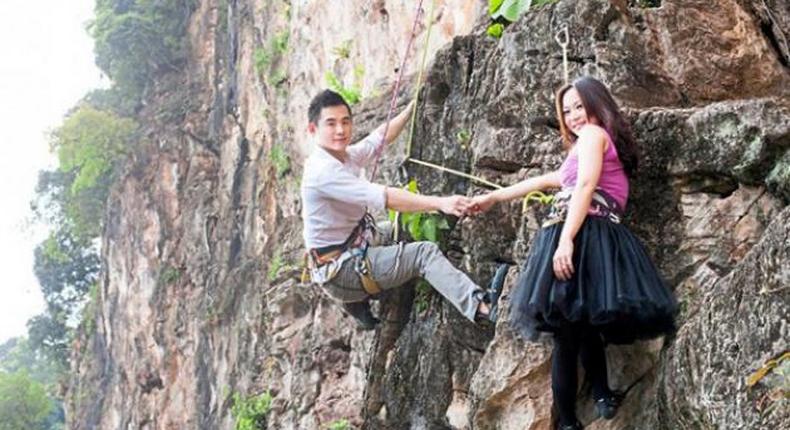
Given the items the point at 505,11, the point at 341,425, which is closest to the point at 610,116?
the point at 505,11

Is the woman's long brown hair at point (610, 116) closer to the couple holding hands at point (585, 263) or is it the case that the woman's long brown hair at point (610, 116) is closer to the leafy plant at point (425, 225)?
the couple holding hands at point (585, 263)

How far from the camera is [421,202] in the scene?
203 inches

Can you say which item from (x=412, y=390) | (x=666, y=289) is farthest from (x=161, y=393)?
(x=666, y=289)

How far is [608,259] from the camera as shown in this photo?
371 centimetres

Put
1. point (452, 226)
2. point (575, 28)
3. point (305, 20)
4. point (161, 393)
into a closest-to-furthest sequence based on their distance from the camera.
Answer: point (575, 28) → point (452, 226) → point (305, 20) → point (161, 393)

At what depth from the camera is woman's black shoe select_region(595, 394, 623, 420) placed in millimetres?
3941

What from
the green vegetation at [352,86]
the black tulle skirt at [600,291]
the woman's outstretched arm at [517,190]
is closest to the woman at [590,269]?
the black tulle skirt at [600,291]

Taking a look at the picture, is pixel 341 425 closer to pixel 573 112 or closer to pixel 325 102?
pixel 325 102

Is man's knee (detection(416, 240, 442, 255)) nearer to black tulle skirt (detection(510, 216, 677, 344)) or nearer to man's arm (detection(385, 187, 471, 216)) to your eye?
man's arm (detection(385, 187, 471, 216))

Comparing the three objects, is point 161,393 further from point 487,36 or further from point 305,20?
point 487,36

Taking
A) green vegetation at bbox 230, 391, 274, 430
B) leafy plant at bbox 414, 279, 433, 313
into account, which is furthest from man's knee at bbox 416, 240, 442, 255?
green vegetation at bbox 230, 391, 274, 430

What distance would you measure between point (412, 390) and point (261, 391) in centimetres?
569

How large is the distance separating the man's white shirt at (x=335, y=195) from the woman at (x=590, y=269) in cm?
148

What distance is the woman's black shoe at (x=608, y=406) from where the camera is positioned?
3.94m
